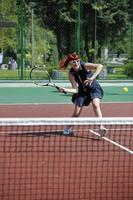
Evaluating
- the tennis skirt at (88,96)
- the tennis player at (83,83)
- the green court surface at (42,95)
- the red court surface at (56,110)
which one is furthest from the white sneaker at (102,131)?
the green court surface at (42,95)

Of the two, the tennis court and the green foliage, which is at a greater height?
the green foliage

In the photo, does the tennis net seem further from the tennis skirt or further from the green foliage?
the green foliage

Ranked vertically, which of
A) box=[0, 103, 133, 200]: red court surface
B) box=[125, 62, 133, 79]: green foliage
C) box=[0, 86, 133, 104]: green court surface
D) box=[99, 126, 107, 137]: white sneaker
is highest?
box=[125, 62, 133, 79]: green foliage

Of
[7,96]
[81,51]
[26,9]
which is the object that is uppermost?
[26,9]

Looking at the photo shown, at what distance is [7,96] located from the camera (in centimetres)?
1706

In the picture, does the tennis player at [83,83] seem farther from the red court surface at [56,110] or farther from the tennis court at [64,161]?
the red court surface at [56,110]

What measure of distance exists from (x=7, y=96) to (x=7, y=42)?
875 inches

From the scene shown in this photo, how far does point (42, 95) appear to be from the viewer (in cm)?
1745

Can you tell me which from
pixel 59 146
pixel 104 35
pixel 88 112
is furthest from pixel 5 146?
pixel 104 35

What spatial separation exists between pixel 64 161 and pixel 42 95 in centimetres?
1096

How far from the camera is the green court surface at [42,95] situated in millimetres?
15582

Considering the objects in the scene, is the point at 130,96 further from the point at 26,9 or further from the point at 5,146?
the point at 5,146

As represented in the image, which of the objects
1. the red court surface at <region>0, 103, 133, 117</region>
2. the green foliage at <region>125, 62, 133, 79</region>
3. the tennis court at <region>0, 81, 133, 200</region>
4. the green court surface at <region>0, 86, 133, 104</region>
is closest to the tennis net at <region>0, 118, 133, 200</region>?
the tennis court at <region>0, 81, 133, 200</region>

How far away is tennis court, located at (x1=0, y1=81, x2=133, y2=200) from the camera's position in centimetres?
523
